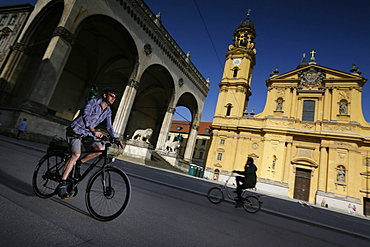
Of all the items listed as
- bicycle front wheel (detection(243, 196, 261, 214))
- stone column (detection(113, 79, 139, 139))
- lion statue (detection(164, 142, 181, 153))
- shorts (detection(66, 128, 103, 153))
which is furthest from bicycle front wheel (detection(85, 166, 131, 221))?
lion statue (detection(164, 142, 181, 153))

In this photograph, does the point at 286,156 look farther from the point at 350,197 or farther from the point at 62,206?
the point at 62,206

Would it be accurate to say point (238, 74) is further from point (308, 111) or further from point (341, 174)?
point (341, 174)

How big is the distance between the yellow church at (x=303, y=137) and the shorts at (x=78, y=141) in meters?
23.2

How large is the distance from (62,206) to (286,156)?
2518 centimetres

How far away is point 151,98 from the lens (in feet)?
111

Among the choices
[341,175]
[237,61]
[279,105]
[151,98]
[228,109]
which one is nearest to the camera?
[341,175]

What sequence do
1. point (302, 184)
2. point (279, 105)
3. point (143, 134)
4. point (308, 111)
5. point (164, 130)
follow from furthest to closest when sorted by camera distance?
point (279, 105) < point (308, 111) < point (164, 130) < point (302, 184) < point (143, 134)

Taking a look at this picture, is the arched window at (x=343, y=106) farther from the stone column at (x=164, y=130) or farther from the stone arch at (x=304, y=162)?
the stone column at (x=164, y=130)

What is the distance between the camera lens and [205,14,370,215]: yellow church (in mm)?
20406

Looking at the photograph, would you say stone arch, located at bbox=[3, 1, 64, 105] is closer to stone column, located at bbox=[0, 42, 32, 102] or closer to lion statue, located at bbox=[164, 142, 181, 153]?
stone column, located at bbox=[0, 42, 32, 102]

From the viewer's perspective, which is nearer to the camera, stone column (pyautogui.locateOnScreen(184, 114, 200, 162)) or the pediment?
the pediment

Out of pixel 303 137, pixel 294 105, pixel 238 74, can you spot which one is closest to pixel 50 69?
pixel 238 74

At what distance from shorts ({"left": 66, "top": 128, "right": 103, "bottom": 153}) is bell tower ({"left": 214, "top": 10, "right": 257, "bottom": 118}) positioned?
87.5 feet

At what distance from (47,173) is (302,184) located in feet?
85.4
